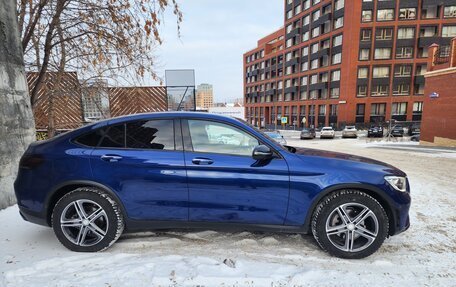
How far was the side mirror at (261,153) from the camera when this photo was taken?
2684 millimetres

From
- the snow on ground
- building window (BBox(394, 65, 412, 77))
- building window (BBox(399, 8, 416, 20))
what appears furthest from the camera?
building window (BBox(394, 65, 412, 77))

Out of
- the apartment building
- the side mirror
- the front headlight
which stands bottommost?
the front headlight

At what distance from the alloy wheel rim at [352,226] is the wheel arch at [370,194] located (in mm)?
188

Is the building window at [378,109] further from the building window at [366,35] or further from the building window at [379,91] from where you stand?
the building window at [366,35]

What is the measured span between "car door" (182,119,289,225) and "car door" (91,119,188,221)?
0.13 m

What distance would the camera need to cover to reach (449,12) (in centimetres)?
3869

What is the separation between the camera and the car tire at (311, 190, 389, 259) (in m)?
2.76

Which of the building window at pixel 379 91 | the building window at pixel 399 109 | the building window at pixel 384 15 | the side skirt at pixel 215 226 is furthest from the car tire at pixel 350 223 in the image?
the building window at pixel 384 15

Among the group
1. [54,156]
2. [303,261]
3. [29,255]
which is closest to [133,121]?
[54,156]

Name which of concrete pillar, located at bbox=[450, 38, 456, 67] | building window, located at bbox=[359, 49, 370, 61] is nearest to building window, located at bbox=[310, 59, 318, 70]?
building window, located at bbox=[359, 49, 370, 61]

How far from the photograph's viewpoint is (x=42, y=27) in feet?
17.7

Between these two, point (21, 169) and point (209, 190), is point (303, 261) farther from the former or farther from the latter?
point (21, 169)

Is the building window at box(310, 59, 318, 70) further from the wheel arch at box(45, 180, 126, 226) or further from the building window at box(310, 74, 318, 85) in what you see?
the wheel arch at box(45, 180, 126, 226)

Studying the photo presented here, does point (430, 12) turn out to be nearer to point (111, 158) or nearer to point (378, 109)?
point (378, 109)
